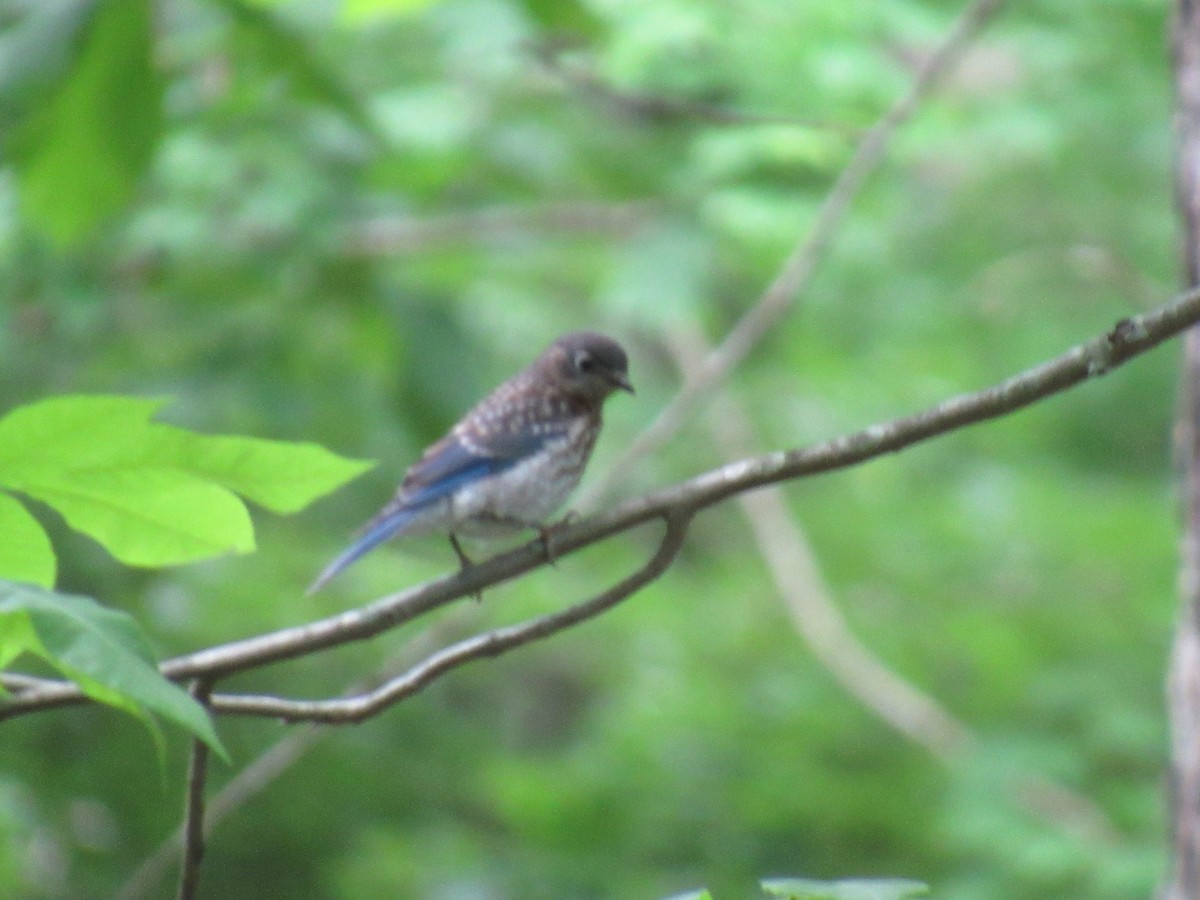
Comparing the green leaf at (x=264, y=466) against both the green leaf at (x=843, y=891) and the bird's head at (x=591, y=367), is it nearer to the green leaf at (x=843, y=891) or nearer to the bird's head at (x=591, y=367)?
the green leaf at (x=843, y=891)

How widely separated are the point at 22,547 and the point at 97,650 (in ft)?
0.80

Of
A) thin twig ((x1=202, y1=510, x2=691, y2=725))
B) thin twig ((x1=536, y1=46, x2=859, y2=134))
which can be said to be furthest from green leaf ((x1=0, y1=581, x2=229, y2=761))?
thin twig ((x1=536, y1=46, x2=859, y2=134))

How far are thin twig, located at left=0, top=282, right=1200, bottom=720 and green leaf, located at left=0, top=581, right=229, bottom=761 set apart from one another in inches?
18.5

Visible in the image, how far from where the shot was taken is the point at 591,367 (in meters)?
4.19

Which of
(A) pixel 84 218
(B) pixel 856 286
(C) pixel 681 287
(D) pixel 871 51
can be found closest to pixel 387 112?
(C) pixel 681 287

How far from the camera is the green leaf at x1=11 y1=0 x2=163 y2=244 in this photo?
9.56ft

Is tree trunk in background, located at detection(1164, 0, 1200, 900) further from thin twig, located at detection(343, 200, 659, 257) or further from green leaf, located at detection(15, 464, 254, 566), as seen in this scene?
thin twig, located at detection(343, 200, 659, 257)

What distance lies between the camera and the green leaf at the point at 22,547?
4.88ft

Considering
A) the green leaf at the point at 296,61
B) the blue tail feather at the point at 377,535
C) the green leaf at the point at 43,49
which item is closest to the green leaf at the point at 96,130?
the green leaf at the point at 43,49

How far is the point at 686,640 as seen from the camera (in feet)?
21.4

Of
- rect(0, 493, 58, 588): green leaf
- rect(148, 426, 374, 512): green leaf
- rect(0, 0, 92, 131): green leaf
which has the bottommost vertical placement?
rect(0, 493, 58, 588): green leaf

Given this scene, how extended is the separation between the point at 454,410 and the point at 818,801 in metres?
2.14

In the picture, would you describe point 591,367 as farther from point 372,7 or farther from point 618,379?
point 372,7

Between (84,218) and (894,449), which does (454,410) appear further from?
(894,449)
